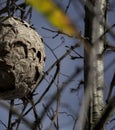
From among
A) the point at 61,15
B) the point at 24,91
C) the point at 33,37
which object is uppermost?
the point at 61,15

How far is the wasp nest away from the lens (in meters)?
1.91

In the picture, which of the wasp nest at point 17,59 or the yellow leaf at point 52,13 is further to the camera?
the wasp nest at point 17,59

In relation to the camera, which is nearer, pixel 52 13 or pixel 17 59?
pixel 52 13

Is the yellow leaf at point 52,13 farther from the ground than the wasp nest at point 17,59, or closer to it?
farther from the ground

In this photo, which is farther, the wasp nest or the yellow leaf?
→ the wasp nest

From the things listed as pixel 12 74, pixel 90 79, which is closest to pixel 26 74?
pixel 12 74

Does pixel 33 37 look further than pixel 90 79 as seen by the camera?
Yes

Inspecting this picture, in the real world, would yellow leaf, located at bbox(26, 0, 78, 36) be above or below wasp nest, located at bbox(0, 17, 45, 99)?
above

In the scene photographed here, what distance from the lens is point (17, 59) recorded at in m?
1.92

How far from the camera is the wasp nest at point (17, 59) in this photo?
1911 mm

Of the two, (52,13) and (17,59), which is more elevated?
(52,13)

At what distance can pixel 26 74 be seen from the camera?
1.96 metres

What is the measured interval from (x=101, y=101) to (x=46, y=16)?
1.40 meters

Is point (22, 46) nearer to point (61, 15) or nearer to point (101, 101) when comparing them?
point (101, 101)
